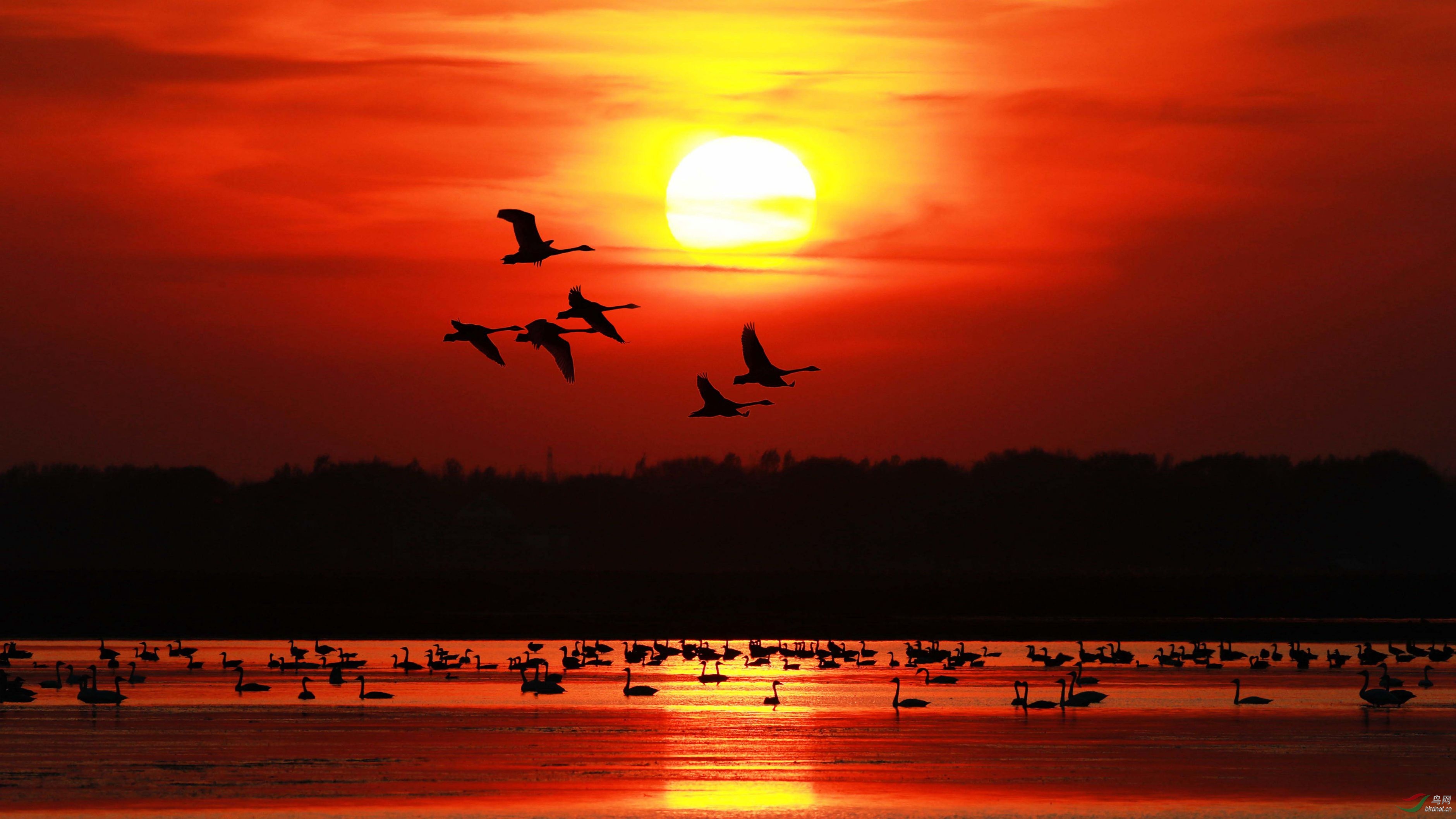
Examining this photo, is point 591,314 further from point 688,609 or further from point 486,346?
point 688,609

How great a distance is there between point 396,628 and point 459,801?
2025 inches

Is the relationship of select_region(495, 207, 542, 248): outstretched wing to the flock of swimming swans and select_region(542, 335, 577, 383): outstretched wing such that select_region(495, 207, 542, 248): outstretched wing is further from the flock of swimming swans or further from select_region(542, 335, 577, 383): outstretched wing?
the flock of swimming swans

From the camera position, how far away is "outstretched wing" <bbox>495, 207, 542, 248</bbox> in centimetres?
2558

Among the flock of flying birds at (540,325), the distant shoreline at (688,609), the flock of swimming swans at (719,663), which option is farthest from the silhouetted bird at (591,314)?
the distant shoreline at (688,609)

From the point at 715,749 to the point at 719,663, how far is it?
22374 millimetres

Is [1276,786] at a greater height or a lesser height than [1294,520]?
lesser

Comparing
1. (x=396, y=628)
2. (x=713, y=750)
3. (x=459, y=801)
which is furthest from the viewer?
(x=396, y=628)

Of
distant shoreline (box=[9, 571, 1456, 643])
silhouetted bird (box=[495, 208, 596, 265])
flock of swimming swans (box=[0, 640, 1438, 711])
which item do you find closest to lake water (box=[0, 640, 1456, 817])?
flock of swimming swans (box=[0, 640, 1438, 711])

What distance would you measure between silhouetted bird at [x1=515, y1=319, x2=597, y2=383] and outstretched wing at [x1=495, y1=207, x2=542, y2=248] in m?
1.27

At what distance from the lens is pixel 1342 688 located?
4956 cm

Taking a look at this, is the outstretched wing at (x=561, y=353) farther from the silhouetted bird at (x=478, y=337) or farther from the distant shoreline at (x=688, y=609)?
the distant shoreline at (x=688, y=609)

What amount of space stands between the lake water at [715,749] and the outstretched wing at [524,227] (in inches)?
363

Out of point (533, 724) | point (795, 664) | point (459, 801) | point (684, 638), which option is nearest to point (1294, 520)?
point (684, 638)

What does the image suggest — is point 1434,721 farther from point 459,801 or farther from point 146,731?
point 146,731
